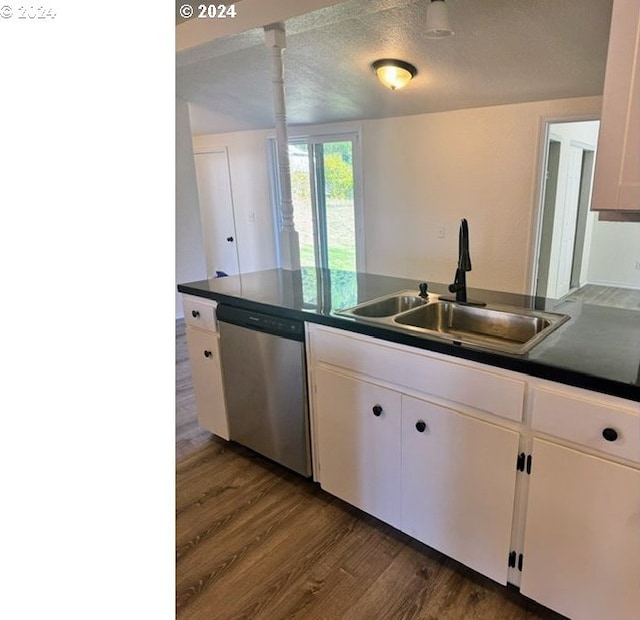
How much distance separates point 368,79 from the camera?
3445 mm

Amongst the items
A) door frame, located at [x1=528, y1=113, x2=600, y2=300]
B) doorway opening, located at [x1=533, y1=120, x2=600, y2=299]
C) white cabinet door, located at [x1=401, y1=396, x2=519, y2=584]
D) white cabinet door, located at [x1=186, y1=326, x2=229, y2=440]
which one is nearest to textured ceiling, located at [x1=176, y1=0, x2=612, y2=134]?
door frame, located at [x1=528, y1=113, x2=600, y2=300]

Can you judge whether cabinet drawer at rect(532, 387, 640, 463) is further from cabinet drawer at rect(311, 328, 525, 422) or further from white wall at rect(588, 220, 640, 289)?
white wall at rect(588, 220, 640, 289)

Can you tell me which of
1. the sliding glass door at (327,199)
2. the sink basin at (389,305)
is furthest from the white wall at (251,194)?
the sink basin at (389,305)

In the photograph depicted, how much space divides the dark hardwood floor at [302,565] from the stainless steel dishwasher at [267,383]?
200mm

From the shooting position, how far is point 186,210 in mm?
4707

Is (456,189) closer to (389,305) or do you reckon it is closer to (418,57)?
(418,57)

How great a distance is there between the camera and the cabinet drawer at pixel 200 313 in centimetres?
230

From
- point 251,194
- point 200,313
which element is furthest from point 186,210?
point 200,313

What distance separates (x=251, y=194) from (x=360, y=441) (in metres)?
4.33

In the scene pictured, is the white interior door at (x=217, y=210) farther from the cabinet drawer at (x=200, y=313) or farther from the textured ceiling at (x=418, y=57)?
the cabinet drawer at (x=200, y=313)

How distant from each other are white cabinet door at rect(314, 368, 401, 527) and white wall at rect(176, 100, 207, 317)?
3.19 metres
